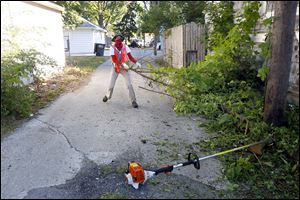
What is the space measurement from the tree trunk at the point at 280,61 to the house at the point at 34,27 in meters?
4.91

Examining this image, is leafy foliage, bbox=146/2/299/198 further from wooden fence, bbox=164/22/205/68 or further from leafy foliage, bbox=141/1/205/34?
leafy foliage, bbox=141/1/205/34

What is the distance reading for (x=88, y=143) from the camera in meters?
4.72

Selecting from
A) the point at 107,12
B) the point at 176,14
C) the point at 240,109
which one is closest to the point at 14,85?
the point at 240,109

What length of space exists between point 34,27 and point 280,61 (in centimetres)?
604

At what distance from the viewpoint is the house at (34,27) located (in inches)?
260

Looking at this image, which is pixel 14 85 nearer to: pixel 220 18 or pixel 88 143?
pixel 88 143

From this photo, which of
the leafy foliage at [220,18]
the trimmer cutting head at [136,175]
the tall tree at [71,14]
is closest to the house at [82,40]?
the tall tree at [71,14]

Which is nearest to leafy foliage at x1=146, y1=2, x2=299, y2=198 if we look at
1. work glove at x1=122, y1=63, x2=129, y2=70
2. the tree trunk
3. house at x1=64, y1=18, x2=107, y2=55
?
the tree trunk

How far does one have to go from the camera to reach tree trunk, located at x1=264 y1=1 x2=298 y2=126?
422cm

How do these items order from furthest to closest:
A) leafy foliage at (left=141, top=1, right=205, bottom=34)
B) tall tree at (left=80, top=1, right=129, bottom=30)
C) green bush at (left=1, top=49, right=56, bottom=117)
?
tall tree at (left=80, top=1, right=129, bottom=30) < leafy foliage at (left=141, top=1, right=205, bottom=34) < green bush at (left=1, top=49, right=56, bottom=117)

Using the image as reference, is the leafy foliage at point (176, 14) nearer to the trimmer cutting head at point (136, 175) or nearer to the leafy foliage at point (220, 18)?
the leafy foliage at point (220, 18)

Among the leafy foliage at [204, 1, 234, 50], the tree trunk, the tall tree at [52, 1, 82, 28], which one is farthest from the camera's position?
the tall tree at [52, 1, 82, 28]

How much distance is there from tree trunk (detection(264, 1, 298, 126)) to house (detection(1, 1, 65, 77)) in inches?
193

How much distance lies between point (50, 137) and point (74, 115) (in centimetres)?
147
